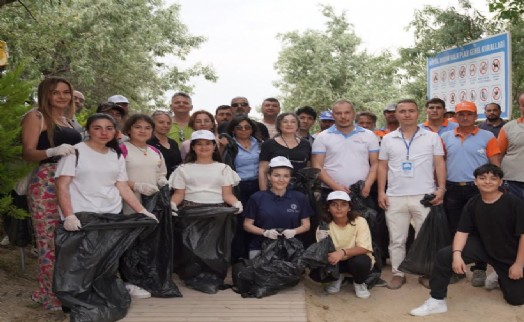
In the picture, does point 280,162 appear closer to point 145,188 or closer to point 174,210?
point 174,210

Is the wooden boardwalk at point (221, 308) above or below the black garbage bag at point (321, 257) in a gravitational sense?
below

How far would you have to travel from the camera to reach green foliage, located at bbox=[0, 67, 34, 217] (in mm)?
4062

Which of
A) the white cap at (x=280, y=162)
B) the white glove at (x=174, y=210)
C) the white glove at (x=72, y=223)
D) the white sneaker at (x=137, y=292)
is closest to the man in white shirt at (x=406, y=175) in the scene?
the white cap at (x=280, y=162)

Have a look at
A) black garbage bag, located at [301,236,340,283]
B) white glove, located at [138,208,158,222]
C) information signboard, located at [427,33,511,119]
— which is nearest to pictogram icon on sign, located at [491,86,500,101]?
information signboard, located at [427,33,511,119]

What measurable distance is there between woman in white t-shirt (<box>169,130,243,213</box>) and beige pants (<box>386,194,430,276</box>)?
152 cm

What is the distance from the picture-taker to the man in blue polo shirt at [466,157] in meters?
5.11

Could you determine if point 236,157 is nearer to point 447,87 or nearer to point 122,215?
point 122,215

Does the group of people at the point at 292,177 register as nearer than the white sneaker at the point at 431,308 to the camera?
Yes

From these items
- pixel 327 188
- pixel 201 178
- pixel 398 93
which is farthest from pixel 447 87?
pixel 398 93

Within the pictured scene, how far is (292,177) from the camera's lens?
5379 millimetres

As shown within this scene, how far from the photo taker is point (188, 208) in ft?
16.0

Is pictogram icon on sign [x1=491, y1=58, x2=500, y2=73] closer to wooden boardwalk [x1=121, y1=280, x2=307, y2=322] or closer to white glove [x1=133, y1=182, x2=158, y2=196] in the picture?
wooden boardwalk [x1=121, y1=280, x2=307, y2=322]

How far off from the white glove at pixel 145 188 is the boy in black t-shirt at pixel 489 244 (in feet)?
8.19

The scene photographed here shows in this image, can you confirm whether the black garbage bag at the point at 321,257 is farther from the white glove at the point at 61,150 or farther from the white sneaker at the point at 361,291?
the white glove at the point at 61,150
